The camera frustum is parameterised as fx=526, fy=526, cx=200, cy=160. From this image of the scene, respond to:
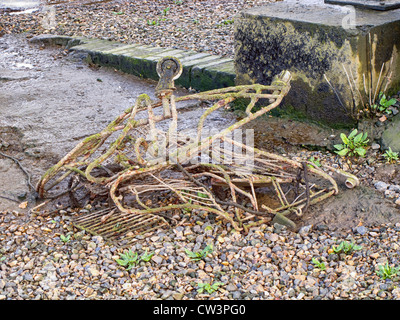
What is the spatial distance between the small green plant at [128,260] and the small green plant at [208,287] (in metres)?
0.41

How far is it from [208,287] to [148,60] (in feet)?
12.9

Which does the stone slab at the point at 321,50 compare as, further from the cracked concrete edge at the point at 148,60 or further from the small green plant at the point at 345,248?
the small green plant at the point at 345,248

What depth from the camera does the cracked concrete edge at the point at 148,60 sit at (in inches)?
218

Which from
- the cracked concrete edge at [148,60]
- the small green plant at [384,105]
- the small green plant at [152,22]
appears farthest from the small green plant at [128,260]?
the small green plant at [152,22]

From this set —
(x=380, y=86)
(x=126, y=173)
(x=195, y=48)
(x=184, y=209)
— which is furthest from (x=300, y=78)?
(x=195, y=48)

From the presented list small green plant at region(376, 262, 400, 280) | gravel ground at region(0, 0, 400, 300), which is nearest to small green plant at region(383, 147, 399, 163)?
gravel ground at region(0, 0, 400, 300)

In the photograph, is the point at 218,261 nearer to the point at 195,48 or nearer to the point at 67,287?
the point at 67,287

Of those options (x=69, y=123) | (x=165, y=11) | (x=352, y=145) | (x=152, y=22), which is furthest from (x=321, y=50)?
(x=165, y=11)

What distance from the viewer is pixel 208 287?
2592 mm

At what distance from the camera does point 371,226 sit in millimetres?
3051

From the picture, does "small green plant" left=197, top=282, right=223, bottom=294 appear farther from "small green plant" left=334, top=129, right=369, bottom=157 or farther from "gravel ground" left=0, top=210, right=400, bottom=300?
"small green plant" left=334, top=129, right=369, bottom=157

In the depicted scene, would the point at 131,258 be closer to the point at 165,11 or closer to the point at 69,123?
the point at 69,123

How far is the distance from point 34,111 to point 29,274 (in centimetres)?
277

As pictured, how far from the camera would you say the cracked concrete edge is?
5.54 meters
